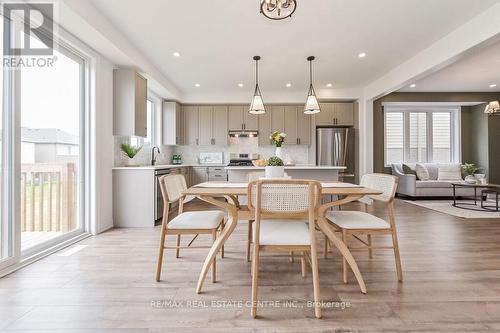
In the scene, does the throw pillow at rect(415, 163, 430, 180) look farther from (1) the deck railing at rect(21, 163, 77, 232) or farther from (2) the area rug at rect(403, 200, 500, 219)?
(1) the deck railing at rect(21, 163, 77, 232)

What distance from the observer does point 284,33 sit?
3.27 meters

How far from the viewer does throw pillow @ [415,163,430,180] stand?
619 cm

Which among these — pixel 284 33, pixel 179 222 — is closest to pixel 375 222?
pixel 179 222

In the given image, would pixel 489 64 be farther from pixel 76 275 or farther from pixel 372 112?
pixel 76 275

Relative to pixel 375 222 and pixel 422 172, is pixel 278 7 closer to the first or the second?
pixel 375 222

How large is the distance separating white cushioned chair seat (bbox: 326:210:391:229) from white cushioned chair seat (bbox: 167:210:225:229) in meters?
0.99

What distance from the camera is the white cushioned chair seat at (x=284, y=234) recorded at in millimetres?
1623

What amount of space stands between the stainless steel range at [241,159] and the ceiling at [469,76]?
406 cm

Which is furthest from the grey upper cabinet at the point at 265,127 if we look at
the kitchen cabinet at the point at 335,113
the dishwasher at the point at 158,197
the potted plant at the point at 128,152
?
the potted plant at the point at 128,152

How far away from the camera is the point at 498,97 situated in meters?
6.54

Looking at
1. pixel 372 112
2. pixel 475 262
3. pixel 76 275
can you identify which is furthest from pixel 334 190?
pixel 372 112

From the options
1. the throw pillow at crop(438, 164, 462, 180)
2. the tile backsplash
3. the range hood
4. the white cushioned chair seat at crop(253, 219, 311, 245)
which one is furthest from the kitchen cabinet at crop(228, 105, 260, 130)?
the throw pillow at crop(438, 164, 462, 180)

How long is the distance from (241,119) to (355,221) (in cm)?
469

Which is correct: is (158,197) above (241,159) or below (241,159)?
below
